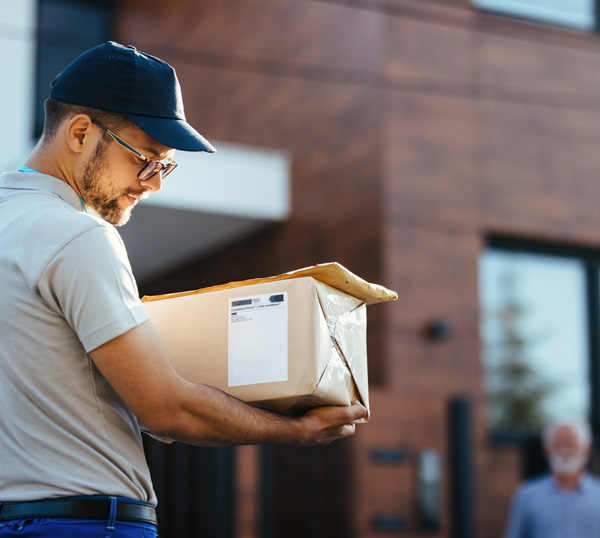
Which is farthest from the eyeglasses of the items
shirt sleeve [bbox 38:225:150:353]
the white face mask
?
the white face mask

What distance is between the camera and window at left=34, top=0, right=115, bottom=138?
344 inches

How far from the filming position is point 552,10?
7.72m

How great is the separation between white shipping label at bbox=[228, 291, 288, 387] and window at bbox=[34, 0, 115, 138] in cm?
676

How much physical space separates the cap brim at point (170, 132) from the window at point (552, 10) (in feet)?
19.7

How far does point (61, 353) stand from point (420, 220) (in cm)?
550

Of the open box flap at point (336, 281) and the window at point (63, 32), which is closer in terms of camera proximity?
the open box flap at point (336, 281)

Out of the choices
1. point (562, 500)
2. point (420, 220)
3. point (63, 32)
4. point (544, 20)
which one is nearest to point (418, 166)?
point (420, 220)

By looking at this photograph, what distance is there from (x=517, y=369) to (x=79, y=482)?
6.05 meters

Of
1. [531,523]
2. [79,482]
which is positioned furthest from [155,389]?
[531,523]

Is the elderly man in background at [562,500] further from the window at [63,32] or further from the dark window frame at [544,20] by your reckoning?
the window at [63,32]

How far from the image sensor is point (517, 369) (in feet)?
24.0

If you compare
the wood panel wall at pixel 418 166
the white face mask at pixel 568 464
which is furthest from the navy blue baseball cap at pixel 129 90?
the wood panel wall at pixel 418 166

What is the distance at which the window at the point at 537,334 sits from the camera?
726 centimetres

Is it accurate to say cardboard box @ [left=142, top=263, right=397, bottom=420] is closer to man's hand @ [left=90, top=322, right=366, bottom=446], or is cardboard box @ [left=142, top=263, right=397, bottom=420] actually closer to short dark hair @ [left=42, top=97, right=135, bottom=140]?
man's hand @ [left=90, top=322, right=366, bottom=446]
